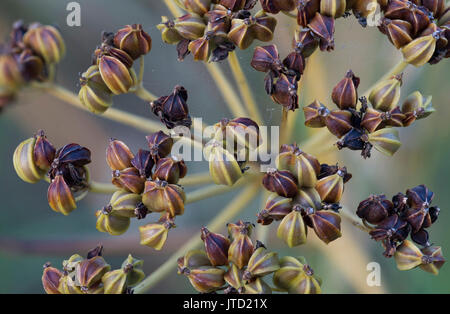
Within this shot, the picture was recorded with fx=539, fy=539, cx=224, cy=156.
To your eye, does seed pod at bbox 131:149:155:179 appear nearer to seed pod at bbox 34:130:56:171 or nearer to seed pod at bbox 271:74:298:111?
seed pod at bbox 34:130:56:171

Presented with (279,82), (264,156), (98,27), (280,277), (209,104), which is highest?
(98,27)

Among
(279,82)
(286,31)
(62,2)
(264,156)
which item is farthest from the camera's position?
(62,2)

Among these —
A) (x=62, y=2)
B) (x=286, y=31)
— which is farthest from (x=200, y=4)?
(x=62, y=2)

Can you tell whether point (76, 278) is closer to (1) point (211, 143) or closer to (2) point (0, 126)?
(1) point (211, 143)

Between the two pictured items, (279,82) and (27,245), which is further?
(27,245)

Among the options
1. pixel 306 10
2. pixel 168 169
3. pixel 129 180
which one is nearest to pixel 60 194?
pixel 129 180

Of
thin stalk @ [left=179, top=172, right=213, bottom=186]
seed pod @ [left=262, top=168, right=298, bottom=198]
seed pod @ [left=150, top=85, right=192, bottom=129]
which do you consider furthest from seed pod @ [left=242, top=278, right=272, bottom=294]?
seed pod @ [left=150, top=85, right=192, bottom=129]

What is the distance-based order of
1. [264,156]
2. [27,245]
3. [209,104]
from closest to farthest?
[264,156] < [209,104] < [27,245]

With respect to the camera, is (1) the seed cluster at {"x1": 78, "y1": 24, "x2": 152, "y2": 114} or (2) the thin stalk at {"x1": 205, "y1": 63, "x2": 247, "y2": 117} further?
(2) the thin stalk at {"x1": 205, "y1": 63, "x2": 247, "y2": 117}

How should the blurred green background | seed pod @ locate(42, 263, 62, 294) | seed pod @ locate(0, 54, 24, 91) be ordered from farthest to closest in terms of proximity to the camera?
the blurred green background < seed pod @ locate(42, 263, 62, 294) < seed pod @ locate(0, 54, 24, 91)
